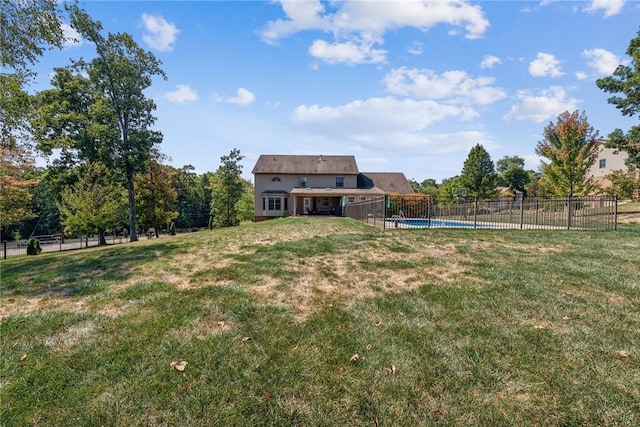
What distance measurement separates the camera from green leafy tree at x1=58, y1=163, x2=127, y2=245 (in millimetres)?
22609

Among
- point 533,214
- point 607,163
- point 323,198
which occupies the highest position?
point 607,163

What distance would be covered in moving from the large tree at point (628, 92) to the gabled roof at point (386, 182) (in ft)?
57.1

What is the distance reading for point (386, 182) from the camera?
34906 mm

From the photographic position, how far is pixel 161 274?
5863 mm

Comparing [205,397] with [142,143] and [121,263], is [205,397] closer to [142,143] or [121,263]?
[121,263]

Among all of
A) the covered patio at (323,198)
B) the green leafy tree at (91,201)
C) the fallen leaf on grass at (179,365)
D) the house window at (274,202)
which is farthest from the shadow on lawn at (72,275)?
the house window at (274,202)

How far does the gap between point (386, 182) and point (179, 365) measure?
3365cm

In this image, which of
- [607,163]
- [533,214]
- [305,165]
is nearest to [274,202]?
[305,165]

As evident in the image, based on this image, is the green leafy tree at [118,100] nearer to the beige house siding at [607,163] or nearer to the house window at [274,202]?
the house window at [274,202]

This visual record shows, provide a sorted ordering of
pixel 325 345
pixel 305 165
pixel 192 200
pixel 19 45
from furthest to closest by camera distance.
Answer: pixel 192 200 → pixel 305 165 → pixel 19 45 → pixel 325 345

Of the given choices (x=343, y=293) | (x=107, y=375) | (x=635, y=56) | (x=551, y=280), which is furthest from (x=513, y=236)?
(x=635, y=56)

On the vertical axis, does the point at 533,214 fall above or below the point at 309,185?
below

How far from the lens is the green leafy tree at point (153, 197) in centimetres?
2912

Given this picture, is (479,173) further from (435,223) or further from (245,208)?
(245,208)
